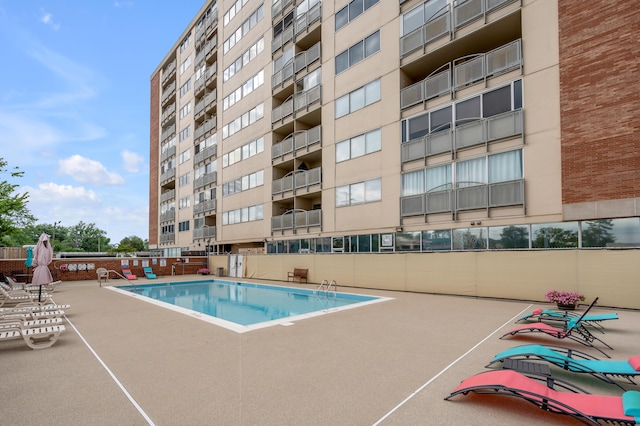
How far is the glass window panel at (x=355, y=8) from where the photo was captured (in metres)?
20.4

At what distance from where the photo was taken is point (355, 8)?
20.7 meters

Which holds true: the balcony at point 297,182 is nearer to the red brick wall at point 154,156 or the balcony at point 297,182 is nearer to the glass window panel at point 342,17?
the glass window panel at point 342,17

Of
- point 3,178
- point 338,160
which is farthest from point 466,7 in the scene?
point 3,178

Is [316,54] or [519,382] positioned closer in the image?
[519,382]

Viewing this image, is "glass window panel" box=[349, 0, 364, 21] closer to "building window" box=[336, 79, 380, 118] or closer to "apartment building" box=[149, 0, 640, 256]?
"apartment building" box=[149, 0, 640, 256]

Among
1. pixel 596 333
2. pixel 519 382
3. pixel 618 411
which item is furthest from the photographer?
pixel 596 333

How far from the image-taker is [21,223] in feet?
208

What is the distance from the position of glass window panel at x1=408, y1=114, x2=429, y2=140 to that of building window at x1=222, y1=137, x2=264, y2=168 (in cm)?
1368

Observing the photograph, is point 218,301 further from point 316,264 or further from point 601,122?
point 601,122

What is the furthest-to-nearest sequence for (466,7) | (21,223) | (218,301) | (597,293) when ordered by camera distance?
(21,223)
(218,301)
(466,7)
(597,293)

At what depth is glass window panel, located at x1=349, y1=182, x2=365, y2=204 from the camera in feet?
63.7

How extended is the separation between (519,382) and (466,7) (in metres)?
16.3

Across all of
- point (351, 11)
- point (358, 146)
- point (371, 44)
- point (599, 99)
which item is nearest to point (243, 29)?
point (351, 11)

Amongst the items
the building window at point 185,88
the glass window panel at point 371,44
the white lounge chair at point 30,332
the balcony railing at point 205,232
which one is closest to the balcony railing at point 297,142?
the glass window panel at point 371,44
